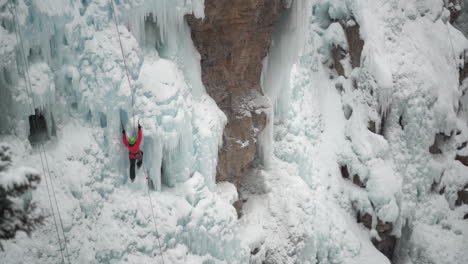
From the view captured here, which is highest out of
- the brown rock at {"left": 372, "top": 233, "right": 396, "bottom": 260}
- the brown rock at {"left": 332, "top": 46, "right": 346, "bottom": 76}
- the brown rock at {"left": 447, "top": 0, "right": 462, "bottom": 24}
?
the brown rock at {"left": 447, "top": 0, "right": 462, "bottom": 24}

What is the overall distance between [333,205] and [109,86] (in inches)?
272

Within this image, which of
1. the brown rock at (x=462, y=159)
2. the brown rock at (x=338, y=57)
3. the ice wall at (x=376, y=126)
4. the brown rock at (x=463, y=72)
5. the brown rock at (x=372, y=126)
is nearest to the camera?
the ice wall at (x=376, y=126)

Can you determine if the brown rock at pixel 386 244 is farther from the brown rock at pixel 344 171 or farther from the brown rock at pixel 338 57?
the brown rock at pixel 338 57

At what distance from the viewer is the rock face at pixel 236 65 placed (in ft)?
28.1

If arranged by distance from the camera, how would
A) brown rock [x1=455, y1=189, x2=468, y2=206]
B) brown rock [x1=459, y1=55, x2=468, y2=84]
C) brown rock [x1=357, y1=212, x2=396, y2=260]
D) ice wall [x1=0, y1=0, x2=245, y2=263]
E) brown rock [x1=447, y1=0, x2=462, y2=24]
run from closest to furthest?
ice wall [x1=0, y1=0, x2=245, y2=263] < brown rock [x1=357, y1=212, x2=396, y2=260] < brown rock [x1=455, y1=189, x2=468, y2=206] < brown rock [x1=459, y1=55, x2=468, y2=84] < brown rock [x1=447, y1=0, x2=462, y2=24]

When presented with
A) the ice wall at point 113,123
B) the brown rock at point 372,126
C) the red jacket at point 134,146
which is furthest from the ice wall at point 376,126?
the red jacket at point 134,146

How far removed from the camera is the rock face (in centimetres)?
857

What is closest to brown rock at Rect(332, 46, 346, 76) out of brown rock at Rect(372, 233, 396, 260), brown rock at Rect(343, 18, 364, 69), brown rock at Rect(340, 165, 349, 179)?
brown rock at Rect(343, 18, 364, 69)

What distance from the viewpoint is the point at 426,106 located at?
13.0m

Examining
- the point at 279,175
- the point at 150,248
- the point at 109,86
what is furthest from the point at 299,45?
the point at 150,248

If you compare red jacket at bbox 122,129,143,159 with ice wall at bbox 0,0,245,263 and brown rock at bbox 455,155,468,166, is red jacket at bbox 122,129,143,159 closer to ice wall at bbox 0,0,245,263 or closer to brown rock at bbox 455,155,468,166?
ice wall at bbox 0,0,245,263

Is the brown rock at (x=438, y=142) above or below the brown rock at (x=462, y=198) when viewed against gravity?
above

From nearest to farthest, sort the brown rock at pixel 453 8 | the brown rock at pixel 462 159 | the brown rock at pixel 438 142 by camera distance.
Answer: the brown rock at pixel 438 142
the brown rock at pixel 462 159
the brown rock at pixel 453 8

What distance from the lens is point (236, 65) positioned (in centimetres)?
926
